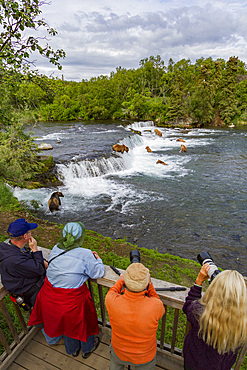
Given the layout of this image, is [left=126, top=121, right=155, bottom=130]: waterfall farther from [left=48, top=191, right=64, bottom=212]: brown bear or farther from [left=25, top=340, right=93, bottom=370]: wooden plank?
[left=25, top=340, right=93, bottom=370]: wooden plank

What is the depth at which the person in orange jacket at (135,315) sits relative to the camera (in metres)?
1.85

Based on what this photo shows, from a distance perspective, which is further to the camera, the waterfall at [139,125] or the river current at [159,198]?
the waterfall at [139,125]

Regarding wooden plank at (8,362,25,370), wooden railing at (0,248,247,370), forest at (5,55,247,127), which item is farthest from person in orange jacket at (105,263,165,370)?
forest at (5,55,247,127)

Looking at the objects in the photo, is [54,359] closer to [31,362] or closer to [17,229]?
[31,362]

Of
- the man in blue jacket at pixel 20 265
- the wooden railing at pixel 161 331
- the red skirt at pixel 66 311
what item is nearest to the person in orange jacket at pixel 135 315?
the wooden railing at pixel 161 331

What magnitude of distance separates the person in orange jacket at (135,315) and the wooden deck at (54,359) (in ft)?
2.57

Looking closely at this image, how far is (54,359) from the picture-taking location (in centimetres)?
260

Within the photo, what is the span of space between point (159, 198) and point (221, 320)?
10250 millimetres

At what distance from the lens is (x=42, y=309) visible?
247cm

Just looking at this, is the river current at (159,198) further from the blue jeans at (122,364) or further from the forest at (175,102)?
the forest at (175,102)

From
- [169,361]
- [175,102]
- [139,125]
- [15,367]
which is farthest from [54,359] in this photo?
[175,102]

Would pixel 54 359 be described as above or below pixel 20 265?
below

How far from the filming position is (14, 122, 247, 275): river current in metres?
8.46

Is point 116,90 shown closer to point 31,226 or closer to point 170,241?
point 170,241
